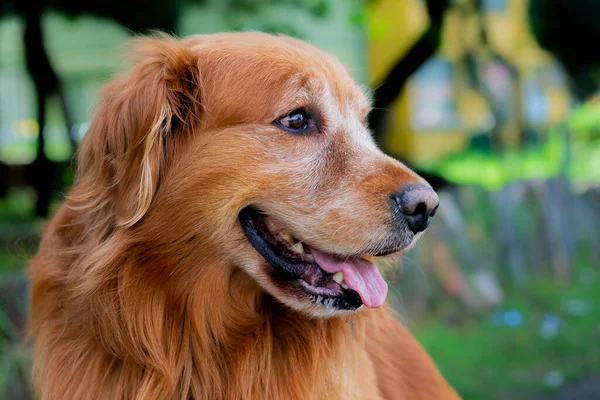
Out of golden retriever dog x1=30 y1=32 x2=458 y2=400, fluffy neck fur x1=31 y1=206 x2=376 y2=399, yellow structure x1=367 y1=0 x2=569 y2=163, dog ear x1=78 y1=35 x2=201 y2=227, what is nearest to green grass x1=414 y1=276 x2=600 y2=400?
fluffy neck fur x1=31 y1=206 x2=376 y2=399

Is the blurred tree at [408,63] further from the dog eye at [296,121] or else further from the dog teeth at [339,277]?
the dog teeth at [339,277]

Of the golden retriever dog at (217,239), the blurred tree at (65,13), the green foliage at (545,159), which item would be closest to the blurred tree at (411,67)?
the blurred tree at (65,13)

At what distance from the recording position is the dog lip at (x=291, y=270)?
2613mm

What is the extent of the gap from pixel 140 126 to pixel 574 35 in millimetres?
17373

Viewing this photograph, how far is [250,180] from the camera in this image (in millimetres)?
2643

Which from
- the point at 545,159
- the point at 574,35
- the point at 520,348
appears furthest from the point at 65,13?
the point at 574,35

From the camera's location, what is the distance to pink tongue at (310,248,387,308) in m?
2.66

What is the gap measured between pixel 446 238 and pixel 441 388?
14.8ft

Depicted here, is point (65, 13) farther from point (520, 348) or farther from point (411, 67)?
point (520, 348)

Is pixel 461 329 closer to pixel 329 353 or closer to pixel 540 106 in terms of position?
pixel 329 353

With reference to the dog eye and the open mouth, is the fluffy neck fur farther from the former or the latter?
the dog eye

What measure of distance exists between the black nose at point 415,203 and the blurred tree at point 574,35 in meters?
15.6

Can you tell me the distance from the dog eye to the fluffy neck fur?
59 centimetres

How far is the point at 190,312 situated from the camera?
8.69 feet
